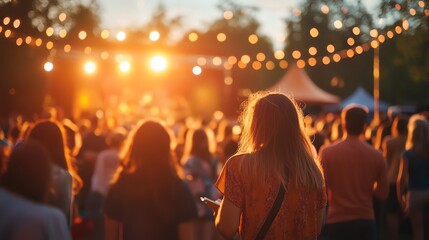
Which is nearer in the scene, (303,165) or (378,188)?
(303,165)

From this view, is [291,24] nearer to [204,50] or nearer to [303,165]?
[204,50]

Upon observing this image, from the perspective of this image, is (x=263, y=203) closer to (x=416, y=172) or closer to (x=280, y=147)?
(x=280, y=147)

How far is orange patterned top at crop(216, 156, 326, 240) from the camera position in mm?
4707

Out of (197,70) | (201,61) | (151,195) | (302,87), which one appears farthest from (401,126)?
(302,87)

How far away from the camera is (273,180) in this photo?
15.4ft

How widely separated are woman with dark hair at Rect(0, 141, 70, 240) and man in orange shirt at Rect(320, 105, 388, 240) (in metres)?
3.74

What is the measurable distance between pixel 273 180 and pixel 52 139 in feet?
5.74

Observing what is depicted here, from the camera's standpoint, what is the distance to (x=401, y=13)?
12109 millimetres

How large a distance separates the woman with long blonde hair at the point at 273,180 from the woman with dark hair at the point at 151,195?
1.26 m

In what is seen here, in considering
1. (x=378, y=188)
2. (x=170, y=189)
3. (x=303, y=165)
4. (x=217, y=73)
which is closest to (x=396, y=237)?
(x=378, y=188)

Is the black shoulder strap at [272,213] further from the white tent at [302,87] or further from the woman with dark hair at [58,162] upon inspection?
the white tent at [302,87]

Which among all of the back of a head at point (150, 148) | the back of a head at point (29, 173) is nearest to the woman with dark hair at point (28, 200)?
the back of a head at point (29, 173)

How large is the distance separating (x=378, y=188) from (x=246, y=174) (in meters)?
3.10

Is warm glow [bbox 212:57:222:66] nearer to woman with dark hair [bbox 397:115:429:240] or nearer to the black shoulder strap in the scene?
woman with dark hair [bbox 397:115:429:240]
